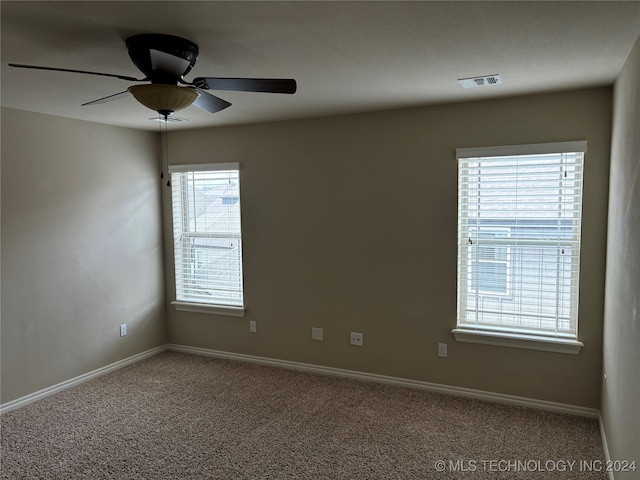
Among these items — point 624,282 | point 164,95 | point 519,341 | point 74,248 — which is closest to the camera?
point 164,95

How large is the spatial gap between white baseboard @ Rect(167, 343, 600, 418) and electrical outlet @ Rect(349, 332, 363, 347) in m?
0.27

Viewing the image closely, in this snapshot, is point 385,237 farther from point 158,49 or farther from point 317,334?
point 158,49

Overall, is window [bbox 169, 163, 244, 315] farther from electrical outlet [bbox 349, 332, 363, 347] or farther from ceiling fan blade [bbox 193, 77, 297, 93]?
ceiling fan blade [bbox 193, 77, 297, 93]

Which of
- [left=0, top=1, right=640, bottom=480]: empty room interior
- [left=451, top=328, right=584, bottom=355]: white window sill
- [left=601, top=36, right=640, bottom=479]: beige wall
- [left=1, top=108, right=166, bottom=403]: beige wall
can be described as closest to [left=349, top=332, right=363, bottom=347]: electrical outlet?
[left=0, top=1, right=640, bottom=480]: empty room interior

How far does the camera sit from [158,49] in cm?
219

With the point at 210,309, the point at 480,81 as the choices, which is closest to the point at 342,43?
the point at 480,81

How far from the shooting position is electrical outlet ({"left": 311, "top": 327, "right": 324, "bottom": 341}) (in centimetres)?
431

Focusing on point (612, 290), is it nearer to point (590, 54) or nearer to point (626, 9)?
point (590, 54)

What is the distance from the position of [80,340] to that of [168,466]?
1.92 m

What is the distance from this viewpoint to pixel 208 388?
13.1ft

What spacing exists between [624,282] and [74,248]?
4.18m

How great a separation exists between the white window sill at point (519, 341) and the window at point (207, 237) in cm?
223

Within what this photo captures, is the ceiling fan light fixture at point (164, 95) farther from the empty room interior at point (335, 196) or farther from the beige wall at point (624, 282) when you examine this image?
the beige wall at point (624, 282)

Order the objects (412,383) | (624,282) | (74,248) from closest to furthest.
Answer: (624,282)
(412,383)
(74,248)
